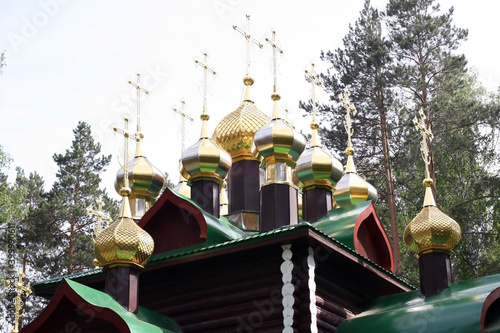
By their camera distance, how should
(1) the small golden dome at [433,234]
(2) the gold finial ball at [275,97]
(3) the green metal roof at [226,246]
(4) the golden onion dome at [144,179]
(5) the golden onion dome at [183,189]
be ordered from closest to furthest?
(3) the green metal roof at [226,246] < (1) the small golden dome at [433,234] < (2) the gold finial ball at [275,97] < (4) the golden onion dome at [144,179] < (5) the golden onion dome at [183,189]

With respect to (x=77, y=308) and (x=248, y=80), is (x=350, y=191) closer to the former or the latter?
(x=248, y=80)

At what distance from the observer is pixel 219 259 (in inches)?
439

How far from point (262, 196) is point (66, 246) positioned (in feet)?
45.1

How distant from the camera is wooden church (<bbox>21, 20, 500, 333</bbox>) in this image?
10328mm

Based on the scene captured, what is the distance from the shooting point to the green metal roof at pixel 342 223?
12266 mm

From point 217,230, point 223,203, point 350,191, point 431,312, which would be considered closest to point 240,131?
point 350,191

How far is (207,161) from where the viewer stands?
44.7 ft

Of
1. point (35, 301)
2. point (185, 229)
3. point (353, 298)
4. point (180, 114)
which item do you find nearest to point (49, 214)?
point (35, 301)

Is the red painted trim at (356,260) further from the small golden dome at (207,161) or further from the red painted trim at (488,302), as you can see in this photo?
the small golden dome at (207,161)

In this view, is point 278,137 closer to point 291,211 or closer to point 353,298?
point 291,211

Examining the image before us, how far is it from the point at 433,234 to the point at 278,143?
8.54ft

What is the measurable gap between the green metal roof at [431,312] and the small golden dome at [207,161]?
343 centimetres

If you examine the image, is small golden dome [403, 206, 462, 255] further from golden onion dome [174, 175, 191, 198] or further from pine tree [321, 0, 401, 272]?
pine tree [321, 0, 401, 272]

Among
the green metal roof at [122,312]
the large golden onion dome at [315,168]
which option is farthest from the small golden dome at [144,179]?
the green metal roof at [122,312]
